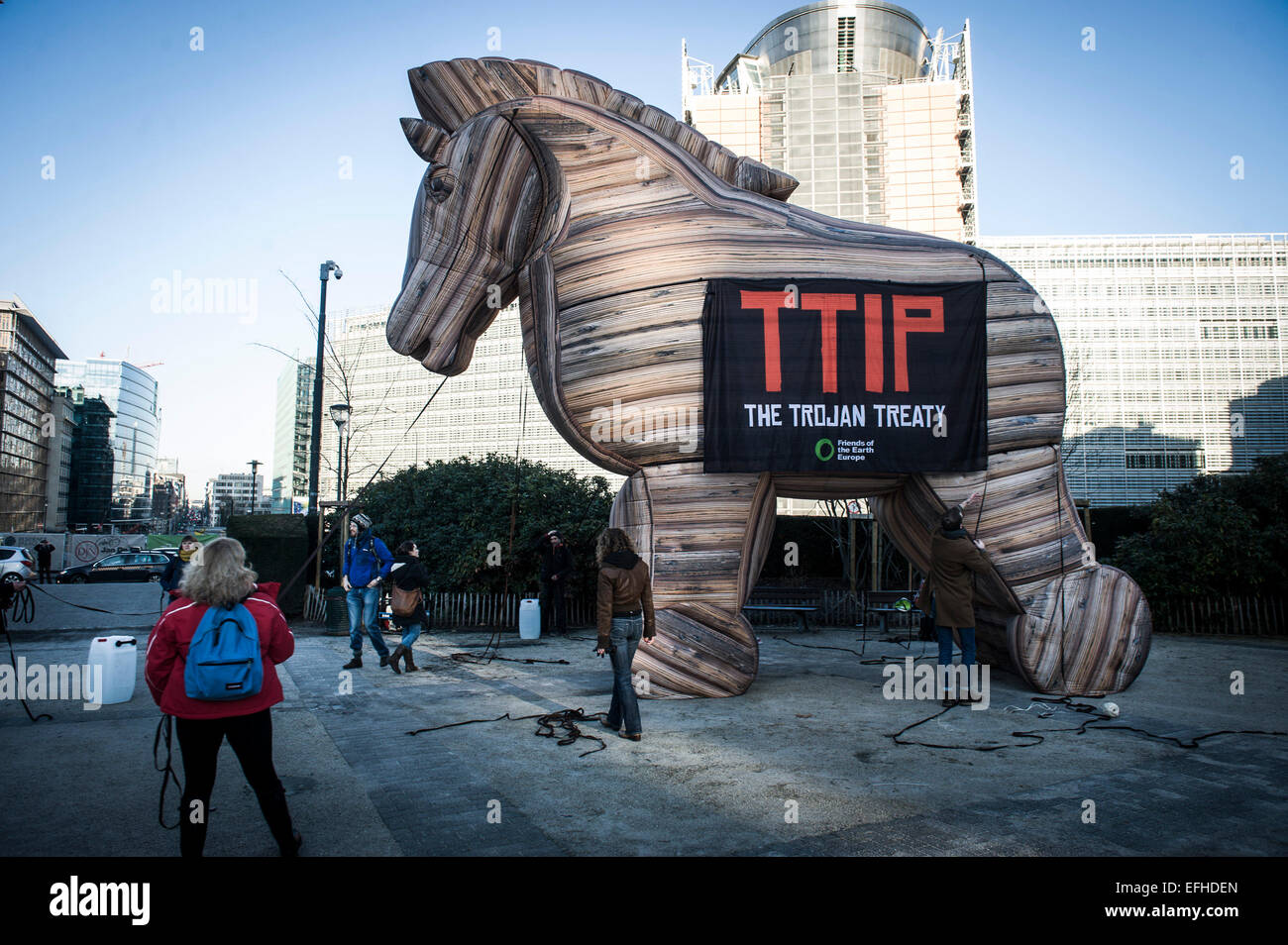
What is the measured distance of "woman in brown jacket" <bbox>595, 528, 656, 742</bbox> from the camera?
5387 mm

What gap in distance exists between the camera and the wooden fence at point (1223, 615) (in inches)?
485

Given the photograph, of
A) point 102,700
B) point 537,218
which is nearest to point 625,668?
point 537,218

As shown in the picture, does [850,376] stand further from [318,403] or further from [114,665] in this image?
[318,403]

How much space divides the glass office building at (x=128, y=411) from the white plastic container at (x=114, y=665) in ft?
451

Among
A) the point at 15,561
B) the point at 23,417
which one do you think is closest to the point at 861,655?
the point at 15,561

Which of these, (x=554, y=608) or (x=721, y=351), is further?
(x=554, y=608)

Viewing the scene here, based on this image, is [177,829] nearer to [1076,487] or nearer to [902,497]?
[902,497]

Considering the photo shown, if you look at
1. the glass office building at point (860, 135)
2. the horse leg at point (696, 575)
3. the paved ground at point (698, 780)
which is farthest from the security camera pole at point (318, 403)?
the glass office building at point (860, 135)

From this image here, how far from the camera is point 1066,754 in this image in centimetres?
477

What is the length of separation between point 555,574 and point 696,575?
6.39 metres

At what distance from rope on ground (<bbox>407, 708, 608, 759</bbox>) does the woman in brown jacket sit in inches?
10.3

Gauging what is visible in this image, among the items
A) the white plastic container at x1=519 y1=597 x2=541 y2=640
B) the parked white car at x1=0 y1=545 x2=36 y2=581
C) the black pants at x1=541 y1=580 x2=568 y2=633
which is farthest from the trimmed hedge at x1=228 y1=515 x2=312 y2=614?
the parked white car at x1=0 y1=545 x2=36 y2=581

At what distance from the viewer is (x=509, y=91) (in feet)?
21.2

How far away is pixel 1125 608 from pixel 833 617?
7.59m
